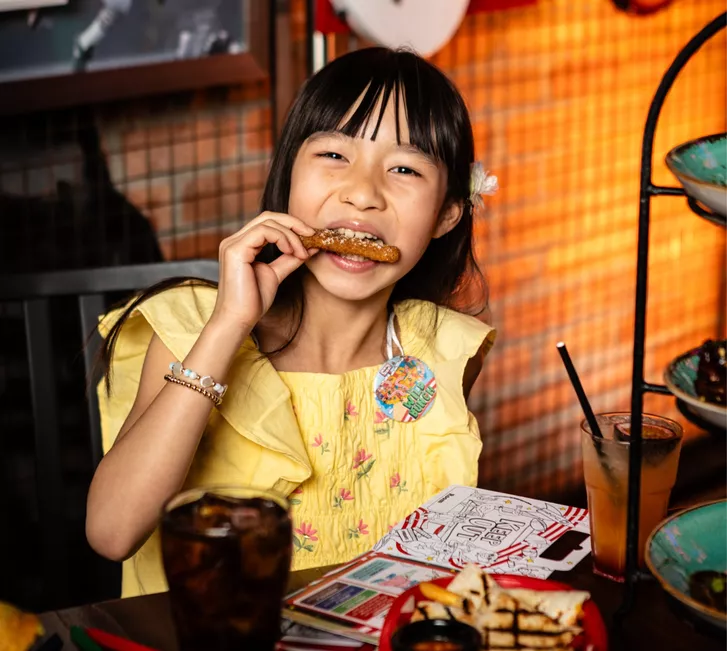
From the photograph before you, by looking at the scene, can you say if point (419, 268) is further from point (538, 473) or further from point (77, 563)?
point (538, 473)

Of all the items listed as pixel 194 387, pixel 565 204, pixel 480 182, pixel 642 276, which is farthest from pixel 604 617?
pixel 565 204

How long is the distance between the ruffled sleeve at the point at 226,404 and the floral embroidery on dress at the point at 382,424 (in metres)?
0.19

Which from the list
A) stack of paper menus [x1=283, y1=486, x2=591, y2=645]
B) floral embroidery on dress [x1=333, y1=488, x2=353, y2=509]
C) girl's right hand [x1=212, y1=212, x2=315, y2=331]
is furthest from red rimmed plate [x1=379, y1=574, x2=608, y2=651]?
floral embroidery on dress [x1=333, y1=488, x2=353, y2=509]

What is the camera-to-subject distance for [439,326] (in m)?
1.80

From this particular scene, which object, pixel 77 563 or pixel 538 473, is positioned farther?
pixel 538 473

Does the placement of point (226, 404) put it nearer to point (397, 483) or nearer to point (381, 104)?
point (397, 483)

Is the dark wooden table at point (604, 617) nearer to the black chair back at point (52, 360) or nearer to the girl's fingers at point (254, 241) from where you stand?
the girl's fingers at point (254, 241)

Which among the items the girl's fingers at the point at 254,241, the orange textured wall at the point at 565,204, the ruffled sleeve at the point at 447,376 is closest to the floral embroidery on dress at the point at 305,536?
the ruffled sleeve at the point at 447,376

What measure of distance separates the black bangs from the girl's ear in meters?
0.09

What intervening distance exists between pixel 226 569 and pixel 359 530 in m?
0.88

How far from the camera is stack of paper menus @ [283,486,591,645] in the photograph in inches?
36.0

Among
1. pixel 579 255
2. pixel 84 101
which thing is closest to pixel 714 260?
pixel 579 255

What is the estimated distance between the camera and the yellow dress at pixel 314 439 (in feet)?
4.80

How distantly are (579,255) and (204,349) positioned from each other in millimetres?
2418
